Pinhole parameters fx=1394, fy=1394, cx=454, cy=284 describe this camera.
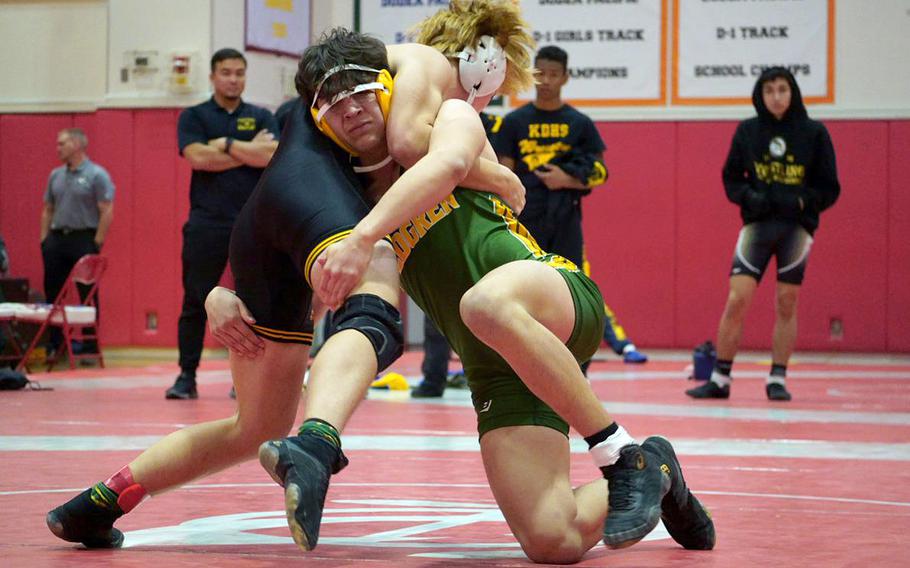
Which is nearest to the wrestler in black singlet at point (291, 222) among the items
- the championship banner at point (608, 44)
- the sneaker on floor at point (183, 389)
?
the sneaker on floor at point (183, 389)

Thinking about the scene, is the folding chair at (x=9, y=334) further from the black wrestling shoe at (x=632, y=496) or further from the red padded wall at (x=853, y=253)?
the black wrestling shoe at (x=632, y=496)

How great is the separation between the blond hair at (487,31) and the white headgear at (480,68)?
21mm

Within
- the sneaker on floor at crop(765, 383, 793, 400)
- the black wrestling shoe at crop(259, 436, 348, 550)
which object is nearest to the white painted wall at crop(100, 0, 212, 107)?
the sneaker on floor at crop(765, 383, 793, 400)

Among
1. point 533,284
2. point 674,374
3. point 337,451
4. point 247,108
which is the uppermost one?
point 247,108

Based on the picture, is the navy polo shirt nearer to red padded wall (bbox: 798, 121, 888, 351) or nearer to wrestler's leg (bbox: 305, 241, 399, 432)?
wrestler's leg (bbox: 305, 241, 399, 432)

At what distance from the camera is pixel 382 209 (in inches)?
112

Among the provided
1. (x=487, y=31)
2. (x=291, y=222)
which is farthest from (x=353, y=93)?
(x=487, y=31)

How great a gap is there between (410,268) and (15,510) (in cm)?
136

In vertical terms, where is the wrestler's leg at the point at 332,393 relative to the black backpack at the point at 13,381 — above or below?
above

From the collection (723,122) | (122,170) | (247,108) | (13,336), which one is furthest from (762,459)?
(122,170)

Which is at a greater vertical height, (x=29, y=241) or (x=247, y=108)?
(x=247, y=108)

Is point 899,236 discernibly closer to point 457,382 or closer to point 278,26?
point 457,382

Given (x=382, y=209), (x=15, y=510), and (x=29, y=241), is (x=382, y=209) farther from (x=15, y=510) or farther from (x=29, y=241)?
(x=29, y=241)

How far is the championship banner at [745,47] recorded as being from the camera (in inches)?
506
